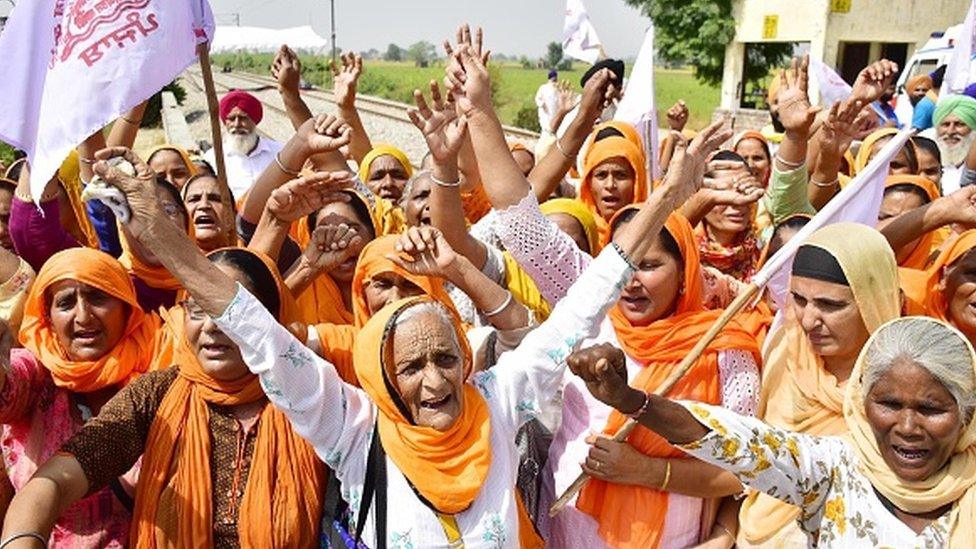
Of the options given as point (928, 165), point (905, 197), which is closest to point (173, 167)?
point (905, 197)

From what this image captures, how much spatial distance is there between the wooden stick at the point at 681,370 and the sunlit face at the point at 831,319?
17 cm

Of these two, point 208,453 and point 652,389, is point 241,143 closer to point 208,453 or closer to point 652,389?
point 208,453

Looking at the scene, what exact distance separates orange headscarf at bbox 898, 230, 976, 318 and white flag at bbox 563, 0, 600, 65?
15.9ft

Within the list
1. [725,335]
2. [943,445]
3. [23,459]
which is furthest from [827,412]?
[23,459]

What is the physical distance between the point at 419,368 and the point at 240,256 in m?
0.70

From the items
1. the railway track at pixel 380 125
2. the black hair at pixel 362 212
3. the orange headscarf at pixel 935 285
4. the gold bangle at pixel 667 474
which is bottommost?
the railway track at pixel 380 125

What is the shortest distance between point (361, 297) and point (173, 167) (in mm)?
2418

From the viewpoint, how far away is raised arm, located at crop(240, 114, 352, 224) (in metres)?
3.30

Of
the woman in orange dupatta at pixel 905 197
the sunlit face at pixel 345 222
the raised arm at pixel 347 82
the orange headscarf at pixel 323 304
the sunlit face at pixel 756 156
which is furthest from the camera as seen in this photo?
the sunlit face at pixel 756 156

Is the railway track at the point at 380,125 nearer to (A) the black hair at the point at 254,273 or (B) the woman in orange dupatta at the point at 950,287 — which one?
(B) the woman in orange dupatta at the point at 950,287

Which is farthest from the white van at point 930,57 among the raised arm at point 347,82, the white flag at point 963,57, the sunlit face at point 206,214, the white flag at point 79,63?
the white flag at point 79,63

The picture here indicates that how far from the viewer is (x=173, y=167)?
4883mm

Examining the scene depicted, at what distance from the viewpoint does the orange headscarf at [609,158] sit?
408 centimetres

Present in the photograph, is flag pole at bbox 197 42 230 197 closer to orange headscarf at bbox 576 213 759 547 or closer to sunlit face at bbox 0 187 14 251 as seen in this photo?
sunlit face at bbox 0 187 14 251
